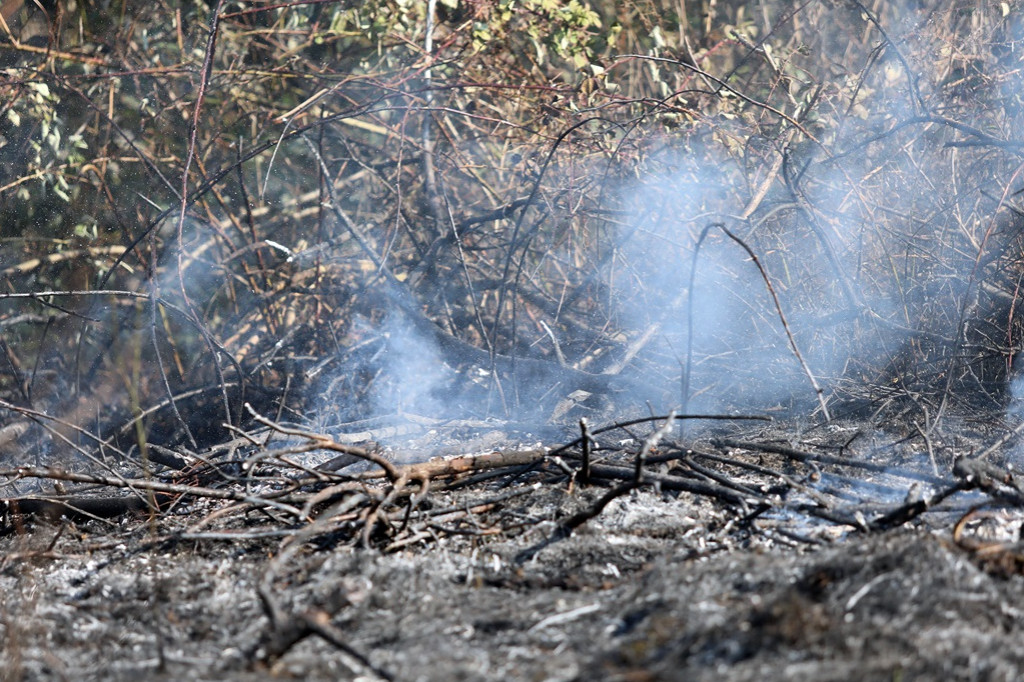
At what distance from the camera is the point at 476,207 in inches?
211

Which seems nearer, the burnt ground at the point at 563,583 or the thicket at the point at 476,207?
the burnt ground at the point at 563,583

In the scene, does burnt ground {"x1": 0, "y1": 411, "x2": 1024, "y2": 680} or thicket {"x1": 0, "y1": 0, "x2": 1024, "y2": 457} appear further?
thicket {"x1": 0, "y1": 0, "x2": 1024, "y2": 457}

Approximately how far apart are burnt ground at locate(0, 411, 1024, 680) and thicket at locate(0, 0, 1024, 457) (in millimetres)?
1216

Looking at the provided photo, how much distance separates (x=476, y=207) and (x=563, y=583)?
3499 millimetres

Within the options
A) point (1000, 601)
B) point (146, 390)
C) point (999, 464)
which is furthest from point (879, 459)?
point (146, 390)

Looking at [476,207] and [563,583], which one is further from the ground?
[476,207]

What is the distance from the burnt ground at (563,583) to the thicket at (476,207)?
1.22 m

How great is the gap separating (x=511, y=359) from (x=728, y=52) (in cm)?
369

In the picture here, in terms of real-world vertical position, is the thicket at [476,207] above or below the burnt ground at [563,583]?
above

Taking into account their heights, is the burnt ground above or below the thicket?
below

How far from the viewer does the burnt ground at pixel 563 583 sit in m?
1.67

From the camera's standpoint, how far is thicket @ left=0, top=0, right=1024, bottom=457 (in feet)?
14.1

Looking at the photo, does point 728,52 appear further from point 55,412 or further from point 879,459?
point 55,412

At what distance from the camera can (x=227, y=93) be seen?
548 centimetres
